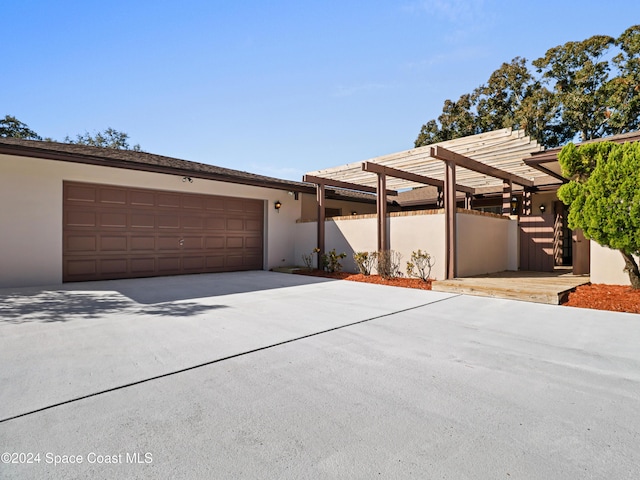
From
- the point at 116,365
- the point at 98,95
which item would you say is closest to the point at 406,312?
the point at 116,365

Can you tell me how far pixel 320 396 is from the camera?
223 centimetres

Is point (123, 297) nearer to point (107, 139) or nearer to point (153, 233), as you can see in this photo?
point (153, 233)

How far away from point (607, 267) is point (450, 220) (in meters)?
3.09

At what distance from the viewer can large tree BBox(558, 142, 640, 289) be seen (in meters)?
→ 5.16

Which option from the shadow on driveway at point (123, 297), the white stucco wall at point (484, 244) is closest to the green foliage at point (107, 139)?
the shadow on driveway at point (123, 297)

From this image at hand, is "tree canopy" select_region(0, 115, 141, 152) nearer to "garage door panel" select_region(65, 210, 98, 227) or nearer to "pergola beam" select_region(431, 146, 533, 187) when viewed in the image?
"garage door panel" select_region(65, 210, 98, 227)

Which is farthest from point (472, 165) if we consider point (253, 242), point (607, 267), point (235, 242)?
point (235, 242)

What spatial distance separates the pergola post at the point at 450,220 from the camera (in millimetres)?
7453

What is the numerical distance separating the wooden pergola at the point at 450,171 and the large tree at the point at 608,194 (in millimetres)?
1171

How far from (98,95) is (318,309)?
Answer: 14.5 metres

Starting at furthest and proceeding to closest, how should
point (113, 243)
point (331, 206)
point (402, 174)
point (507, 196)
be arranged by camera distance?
point (331, 206)
point (507, 196)
point (402, 174)
point (113, 243)

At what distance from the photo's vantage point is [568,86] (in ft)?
60.4

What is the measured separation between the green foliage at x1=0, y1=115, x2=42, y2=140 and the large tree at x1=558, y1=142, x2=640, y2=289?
30690 mm

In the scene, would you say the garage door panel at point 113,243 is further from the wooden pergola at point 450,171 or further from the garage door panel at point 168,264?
the wooden pergola at point 450,171
